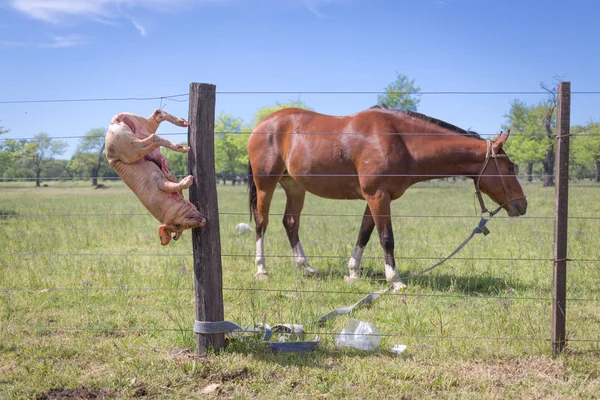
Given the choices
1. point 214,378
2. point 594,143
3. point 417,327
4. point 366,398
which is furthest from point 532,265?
point 594,143

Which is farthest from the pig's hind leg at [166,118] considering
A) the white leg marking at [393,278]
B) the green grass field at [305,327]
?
the white leg marking at [393,278]

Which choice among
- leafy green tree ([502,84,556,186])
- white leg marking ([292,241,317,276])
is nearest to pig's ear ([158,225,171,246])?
white leg marking ([292,241,317,276])

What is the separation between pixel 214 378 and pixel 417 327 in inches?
78.9

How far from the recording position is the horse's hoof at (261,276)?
6.67m

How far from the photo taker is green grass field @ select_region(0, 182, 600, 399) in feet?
11.9

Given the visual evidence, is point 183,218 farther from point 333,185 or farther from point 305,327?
point 333,185

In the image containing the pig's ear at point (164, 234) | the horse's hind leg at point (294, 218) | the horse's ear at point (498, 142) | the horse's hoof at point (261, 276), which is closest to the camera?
the pig's ear at point (164, 234)

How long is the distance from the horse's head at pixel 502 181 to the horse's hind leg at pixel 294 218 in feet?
→ 9.05

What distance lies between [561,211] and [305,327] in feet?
8.02

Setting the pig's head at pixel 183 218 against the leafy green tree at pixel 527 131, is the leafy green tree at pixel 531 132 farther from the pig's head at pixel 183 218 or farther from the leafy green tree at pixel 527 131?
the pig's head at pixel 183 218

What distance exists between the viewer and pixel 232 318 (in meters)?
5.04

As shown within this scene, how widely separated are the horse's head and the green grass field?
1.96ft

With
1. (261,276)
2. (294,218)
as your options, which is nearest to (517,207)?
(294,218)

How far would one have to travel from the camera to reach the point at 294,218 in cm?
770
